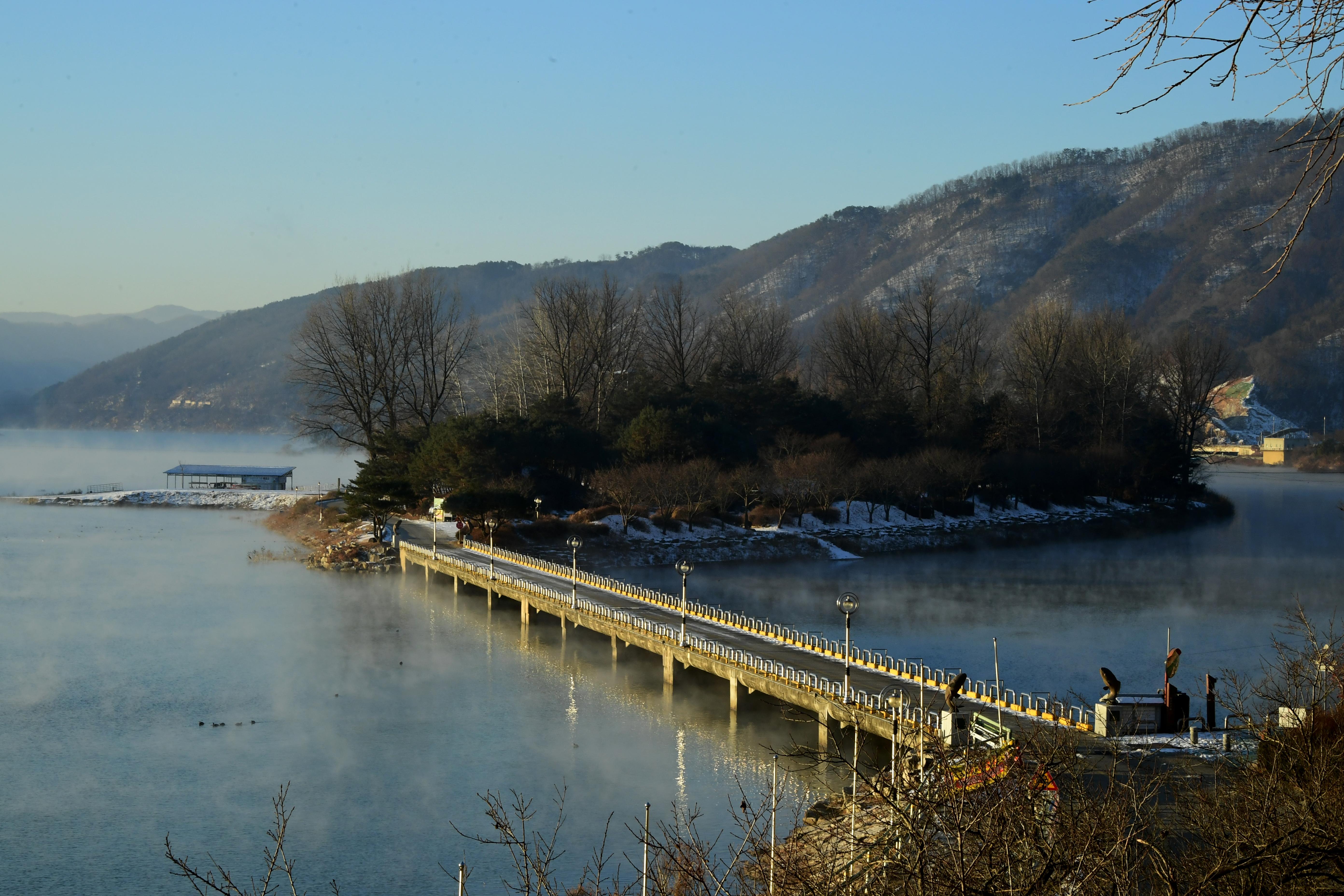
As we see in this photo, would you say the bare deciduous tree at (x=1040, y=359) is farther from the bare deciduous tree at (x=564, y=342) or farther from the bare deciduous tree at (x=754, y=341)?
the bare deciduous tree at (x=564, y=342)

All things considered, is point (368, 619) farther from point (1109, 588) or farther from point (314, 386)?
point (314, 386)

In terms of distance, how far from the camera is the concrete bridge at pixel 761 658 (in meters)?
21.8

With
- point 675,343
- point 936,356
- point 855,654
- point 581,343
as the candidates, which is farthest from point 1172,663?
point 936,356

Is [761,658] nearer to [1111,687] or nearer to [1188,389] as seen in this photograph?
[1111,687]

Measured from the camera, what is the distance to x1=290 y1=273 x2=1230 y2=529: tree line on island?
205ft

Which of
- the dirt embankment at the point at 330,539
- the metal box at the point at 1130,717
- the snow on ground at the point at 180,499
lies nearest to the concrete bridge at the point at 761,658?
the metal box at the point at 1130,717

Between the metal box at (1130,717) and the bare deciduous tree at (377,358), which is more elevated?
the bare deciduous tree at (377,358)

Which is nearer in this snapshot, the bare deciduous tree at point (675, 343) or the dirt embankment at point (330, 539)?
the dirt embankment at point (330, 539)

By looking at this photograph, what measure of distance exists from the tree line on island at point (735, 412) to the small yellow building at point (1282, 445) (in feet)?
209

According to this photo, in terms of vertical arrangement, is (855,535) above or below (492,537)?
below

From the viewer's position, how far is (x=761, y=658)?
28.1 metres

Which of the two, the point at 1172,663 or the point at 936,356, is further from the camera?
the point at 936,356

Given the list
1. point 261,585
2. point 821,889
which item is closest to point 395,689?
point 261,585

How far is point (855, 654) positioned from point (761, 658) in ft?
9.58
